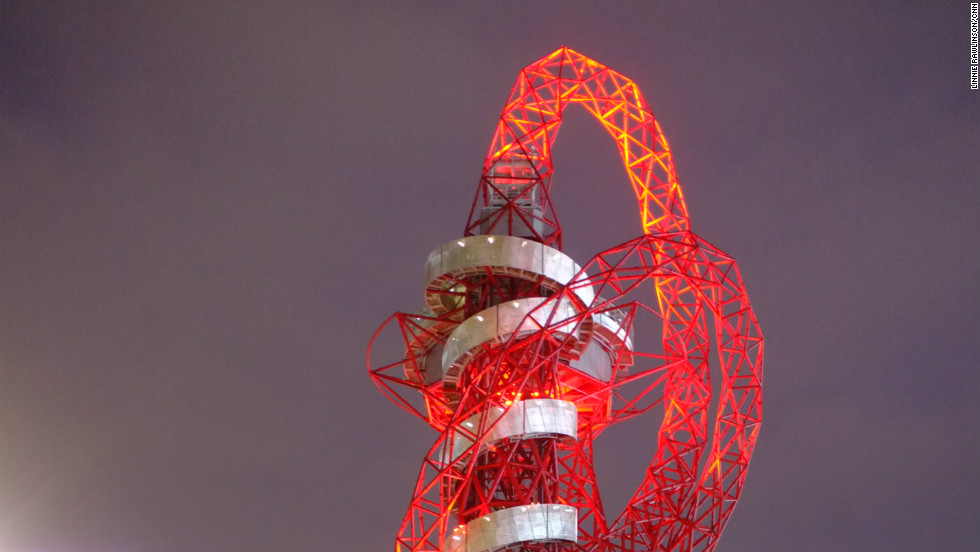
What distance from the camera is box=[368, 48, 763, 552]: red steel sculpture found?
175ft

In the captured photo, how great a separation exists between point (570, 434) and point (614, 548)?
645 cm

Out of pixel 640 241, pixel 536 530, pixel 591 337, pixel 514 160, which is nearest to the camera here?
pixel 536 530

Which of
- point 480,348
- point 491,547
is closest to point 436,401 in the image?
point 480,348

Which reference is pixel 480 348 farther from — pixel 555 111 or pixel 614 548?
pixel 555 111

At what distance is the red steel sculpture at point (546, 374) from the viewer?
53.4 metres

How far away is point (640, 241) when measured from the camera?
2131 inches

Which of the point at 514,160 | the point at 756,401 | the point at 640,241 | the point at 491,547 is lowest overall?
the point at 491,547

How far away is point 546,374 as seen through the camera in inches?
2205

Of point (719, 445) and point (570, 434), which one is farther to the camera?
point (719, 445)

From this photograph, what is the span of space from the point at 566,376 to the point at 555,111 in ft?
46.1

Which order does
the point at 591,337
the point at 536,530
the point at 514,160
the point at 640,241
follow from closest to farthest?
the point at 536,530, the point at 640,241, the point at 591,337, the point at 514,160

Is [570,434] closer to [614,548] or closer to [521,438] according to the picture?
[521,438]

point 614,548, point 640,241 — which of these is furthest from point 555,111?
point 614,548

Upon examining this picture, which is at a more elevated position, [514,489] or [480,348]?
[480,348]
